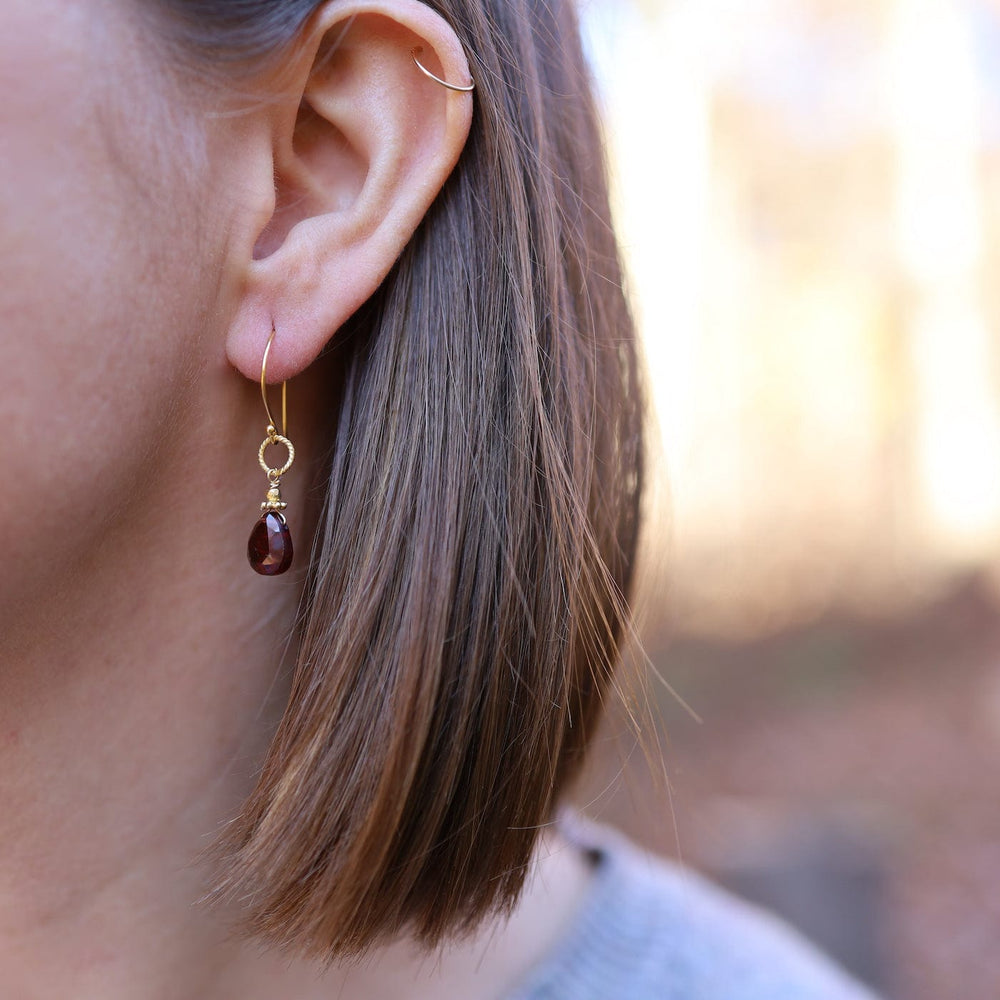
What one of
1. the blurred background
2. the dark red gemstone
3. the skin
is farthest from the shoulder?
the blurred background

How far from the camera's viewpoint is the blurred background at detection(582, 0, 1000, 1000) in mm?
6078

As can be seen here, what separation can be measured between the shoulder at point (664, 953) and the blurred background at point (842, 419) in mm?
3667

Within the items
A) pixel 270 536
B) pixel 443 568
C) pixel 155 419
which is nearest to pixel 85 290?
pixel 155 419

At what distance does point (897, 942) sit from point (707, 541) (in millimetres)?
4535

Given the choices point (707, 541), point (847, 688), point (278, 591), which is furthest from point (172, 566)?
point (707, 541)

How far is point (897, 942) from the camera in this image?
415 centimetres

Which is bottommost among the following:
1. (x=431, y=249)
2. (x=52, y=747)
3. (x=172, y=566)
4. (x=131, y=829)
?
(x=131, y=829)

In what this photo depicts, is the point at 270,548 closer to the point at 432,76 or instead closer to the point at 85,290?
the point at 85,290

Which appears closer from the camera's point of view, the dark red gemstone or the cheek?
the cheek

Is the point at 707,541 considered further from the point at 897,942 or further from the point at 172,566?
the point at 172,566

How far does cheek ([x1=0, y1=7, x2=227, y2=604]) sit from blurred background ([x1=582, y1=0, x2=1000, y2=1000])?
4.60m

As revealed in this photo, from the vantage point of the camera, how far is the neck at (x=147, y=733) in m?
0.98

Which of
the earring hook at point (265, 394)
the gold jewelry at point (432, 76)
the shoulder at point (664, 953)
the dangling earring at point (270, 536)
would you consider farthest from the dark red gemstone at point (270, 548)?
the shoulder at point (664, 953)

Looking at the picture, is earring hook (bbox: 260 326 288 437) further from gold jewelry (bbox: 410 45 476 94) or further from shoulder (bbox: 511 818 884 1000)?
shoulder (bbox: 511 818 884 1000)
